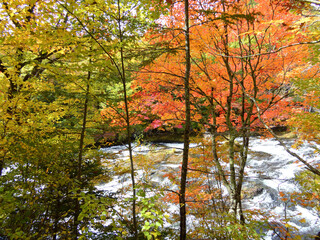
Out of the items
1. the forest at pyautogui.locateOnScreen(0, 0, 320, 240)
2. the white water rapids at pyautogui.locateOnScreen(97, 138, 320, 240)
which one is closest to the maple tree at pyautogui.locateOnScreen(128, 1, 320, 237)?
the forest at pyautogui.locateOnScreen(0, 0, 320, 240)

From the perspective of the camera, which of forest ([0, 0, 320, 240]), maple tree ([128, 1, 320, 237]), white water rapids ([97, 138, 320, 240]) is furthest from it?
white water rapids ([97, 138, 320, 240])

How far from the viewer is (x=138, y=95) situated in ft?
21.0

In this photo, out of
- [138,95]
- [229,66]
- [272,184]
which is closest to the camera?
[229,66]

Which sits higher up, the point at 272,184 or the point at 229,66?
the point at 229,66

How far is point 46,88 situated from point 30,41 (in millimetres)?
2324

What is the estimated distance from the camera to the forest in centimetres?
275

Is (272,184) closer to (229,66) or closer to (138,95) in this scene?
(229,66)

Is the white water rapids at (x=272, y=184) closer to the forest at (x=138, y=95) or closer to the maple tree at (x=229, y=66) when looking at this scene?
the forest at (x=138, y=95)

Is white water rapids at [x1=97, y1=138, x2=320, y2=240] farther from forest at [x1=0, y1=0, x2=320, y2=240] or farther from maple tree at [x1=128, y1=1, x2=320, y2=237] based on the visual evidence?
maple tree at [x1=128, y1=1, x2=320, y2=237]

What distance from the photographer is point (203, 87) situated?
5875mm

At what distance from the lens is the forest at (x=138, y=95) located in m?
2.75

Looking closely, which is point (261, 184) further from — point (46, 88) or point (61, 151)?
point (46, 88)

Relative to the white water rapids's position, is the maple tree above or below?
above

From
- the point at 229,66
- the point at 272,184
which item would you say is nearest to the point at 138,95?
the point at 229,66
